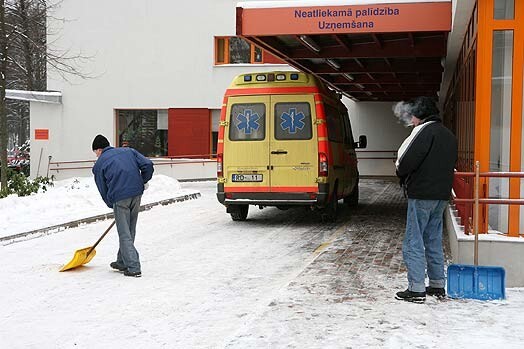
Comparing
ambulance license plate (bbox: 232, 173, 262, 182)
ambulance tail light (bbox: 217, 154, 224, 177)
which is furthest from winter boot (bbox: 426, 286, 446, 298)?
ambulance tail light (bbox: 217, 154, 224, 177)

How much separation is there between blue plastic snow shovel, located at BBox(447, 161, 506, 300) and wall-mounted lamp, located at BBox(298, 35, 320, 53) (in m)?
6.59

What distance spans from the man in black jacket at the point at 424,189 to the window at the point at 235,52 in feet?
74.5

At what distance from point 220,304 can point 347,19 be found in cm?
597

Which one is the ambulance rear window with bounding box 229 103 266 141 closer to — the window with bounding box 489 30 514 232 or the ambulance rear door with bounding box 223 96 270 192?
the ambulance rear door with bounding box 223 96 270 192

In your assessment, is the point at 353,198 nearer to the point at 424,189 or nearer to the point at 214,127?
the point at 424,189

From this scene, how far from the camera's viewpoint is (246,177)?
40.3 ft

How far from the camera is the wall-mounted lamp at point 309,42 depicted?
41.0 ft

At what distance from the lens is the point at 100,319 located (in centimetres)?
615

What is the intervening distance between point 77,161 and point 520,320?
26.1m

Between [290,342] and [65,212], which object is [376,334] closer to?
[290,342]

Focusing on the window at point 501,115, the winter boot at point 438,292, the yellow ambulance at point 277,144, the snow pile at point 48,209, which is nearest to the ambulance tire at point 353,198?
Answer: the yellow ambulance at point 277,144

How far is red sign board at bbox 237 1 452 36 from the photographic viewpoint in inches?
412

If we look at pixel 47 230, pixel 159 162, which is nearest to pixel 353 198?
pixel 47 230

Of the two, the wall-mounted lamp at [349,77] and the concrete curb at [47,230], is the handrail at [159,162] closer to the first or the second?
the wall-mounted lamp at [349,77]
